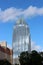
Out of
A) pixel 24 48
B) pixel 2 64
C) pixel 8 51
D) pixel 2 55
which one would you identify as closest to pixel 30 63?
pixel 2 64

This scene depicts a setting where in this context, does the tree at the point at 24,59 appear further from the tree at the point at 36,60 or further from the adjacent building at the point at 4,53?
the adjacent building at the point at 4,53

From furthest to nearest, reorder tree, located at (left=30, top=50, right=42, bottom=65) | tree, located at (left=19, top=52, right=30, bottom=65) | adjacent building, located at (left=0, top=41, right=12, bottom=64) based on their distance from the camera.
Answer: adjacent building, located at (left=0, top=41, right=12, bottom=64) < tree, located at (left=19, top=52, right=30, bottom=65) < tree, located at (left=30, top=50, right=42, bottom=65)

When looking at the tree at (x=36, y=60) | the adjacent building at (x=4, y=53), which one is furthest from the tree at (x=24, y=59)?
the adjacent building at (x=4, y=53)

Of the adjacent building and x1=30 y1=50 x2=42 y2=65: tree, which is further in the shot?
the adjacent building

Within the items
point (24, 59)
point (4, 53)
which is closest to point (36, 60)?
point (24, 59)

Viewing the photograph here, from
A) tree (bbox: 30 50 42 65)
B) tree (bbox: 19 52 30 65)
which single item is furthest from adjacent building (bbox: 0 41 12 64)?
tree (bbox: 30 50 42 65)

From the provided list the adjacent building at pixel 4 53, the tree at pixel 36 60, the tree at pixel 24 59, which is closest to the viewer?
the tree at pixel 36 60

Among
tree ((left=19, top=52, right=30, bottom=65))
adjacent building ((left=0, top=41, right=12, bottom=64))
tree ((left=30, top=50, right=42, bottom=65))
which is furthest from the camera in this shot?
adjacent building ((left=0, top=41, right=12, bottom=64))

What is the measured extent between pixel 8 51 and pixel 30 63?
80.2 metres

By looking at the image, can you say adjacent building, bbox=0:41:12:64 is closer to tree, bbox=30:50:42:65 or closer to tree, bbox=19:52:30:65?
tree, bbox=19:52:30:65

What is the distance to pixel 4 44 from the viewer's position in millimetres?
145875

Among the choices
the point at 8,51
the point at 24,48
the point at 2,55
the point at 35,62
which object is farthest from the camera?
the point at 24,48

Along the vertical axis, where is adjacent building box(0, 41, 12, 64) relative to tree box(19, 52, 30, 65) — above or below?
above

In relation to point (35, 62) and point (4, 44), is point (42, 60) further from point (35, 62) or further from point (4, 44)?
point (4, 44)
